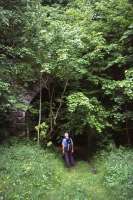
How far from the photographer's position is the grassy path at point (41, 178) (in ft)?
42.3

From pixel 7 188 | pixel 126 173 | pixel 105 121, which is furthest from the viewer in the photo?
pixel 105 121

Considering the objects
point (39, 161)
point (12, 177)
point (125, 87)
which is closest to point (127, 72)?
point (125, 87)

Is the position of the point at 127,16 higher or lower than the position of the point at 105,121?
higher

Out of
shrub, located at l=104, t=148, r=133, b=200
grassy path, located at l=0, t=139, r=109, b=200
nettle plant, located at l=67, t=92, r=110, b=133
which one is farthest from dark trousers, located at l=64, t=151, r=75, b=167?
shrub, located at l=104, t=148, r=133, b=200

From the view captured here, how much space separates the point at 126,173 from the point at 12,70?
6051 millimetres

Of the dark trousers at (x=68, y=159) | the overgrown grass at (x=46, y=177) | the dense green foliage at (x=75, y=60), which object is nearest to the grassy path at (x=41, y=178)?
the overgrown grass at (x=46, y=177)

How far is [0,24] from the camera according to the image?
14250 mm

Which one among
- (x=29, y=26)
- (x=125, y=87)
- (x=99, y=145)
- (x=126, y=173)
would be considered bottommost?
(x=99, y=145)

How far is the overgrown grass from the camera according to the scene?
42.4 ft

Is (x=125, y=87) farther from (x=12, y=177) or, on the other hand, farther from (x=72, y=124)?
(x=12, y=177)

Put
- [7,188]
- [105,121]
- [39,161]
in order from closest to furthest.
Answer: [7,188]
[39,161]
[105,121]

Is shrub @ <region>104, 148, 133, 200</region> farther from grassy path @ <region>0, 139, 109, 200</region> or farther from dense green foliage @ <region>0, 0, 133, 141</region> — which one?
dense green foliage @ <region>0, 0, 133, 141</region>

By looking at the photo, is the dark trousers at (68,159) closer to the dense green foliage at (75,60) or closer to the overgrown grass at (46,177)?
the overgrown grass at (46,177)

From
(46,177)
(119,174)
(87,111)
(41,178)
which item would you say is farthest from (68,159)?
(119,174)
